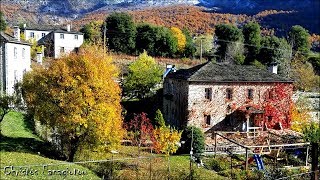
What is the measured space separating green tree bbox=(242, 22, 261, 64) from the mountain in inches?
275

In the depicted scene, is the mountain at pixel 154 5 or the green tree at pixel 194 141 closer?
the mountain at pixel 154 5

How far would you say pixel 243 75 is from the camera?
3183cm

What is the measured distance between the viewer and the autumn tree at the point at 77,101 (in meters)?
20.5

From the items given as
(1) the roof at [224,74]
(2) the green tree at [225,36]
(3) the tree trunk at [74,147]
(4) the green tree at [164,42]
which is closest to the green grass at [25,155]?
(3) the tree trunk at [74,147]

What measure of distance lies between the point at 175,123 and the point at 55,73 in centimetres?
1423

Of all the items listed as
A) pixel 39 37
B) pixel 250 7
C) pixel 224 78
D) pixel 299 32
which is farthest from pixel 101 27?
pixel 250 7

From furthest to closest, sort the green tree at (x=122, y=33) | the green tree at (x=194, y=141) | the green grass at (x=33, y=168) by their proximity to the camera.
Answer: the green tree at (x=122, y=33) < the green tree at (x=194, y=141) < the green grass at (x=33, y=168)

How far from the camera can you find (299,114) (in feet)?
111

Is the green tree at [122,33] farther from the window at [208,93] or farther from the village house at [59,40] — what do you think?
the window at [208,93]

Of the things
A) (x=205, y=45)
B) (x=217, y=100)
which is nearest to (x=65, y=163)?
(x=217, y=100)

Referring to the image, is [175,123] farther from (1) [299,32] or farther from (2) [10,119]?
(1) [299,32]

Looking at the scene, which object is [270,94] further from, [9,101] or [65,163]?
[9,101]

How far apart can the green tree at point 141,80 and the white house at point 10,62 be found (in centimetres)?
1126

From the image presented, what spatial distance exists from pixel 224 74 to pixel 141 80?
39.0ft
